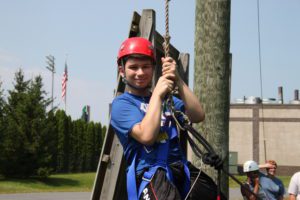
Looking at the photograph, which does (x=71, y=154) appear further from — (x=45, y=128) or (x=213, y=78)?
(x=213, y=78)

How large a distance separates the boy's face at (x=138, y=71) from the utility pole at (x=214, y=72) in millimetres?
1617

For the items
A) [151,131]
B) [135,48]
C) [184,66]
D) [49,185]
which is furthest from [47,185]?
[151,131]

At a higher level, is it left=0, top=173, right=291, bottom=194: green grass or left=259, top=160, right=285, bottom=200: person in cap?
left=259, top=160, right=285, bottom=200: person in cap

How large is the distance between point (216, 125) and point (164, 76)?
1.77 meters

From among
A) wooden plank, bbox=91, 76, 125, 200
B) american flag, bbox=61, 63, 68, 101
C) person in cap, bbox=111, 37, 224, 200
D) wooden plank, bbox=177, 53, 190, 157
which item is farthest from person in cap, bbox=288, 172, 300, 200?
american flag, bbox=61, 63, 68, 101

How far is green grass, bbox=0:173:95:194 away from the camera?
25.1m

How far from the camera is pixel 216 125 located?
427cm

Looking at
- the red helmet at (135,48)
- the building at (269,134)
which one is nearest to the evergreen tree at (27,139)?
the building at (269,134)

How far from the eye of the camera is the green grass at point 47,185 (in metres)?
25.1

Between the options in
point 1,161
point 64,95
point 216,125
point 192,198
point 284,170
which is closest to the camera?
point 192,198

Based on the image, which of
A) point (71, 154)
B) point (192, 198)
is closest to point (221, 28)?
point (192, 198)

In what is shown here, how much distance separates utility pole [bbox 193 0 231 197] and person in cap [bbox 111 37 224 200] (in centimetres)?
140

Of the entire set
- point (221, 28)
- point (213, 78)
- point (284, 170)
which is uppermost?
point (221, 28)

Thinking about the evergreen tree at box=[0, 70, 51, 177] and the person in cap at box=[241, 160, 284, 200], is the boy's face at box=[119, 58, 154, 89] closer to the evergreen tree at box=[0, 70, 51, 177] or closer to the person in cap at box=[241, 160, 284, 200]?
the person in cap at box=[241, 160, 284, 200]
